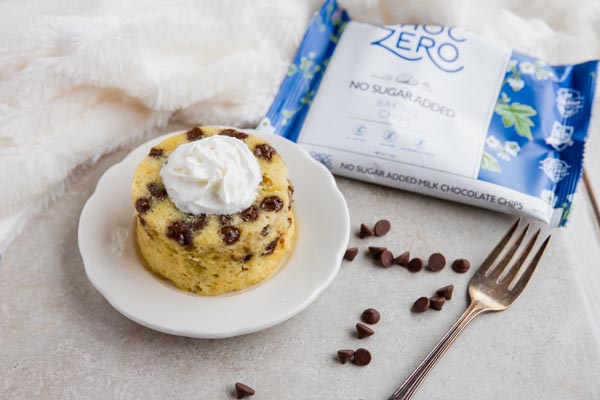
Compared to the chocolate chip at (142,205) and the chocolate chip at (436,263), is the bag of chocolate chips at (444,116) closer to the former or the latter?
the chocolate chip at (436,263)

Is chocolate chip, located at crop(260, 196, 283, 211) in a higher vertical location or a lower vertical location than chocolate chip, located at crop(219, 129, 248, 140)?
lower

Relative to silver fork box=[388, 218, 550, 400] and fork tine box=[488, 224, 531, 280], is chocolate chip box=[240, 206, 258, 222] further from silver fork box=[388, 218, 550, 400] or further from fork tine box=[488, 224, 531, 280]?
fork tine box=[488, 224, 531, 280]

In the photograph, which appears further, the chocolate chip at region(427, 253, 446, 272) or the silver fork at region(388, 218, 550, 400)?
the chocolate chip at region(427, 253, 446, 272)

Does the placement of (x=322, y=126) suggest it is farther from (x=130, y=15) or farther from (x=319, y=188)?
(x=130, y=15)

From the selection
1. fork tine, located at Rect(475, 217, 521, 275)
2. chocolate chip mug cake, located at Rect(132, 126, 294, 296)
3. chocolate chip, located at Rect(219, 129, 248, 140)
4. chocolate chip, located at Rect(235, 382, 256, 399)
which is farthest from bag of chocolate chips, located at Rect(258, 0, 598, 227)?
chocolate chip, located at Rect(235, 382, 256, 399)

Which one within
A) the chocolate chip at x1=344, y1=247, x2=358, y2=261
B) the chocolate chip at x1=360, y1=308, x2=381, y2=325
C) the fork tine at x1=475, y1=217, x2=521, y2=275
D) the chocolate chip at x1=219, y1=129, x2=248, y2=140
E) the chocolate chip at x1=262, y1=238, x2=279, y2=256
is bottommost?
the chocolate chip at x1=360, y1=308, x2=381, y2=325

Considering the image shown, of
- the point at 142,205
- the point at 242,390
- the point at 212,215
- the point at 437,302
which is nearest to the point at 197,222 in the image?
the point at 212,215

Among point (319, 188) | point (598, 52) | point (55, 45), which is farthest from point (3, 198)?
point (598, 52)

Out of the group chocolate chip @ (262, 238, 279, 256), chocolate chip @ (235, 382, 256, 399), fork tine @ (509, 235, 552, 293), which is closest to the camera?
chocolate chip @ (235, 382, 256, 399)
